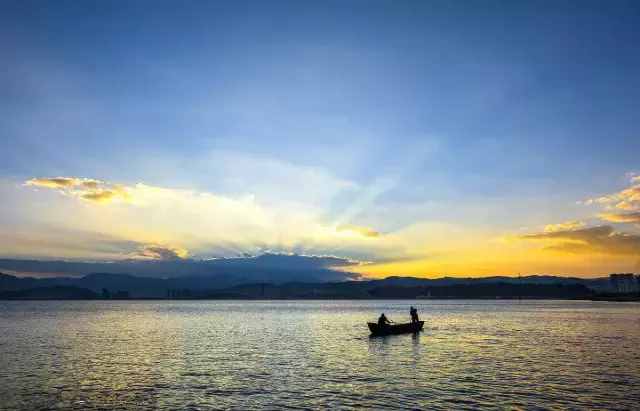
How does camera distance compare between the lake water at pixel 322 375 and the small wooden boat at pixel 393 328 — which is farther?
the small wooden boat at pixel 393 328

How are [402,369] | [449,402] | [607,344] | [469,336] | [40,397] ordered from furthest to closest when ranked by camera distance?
[469,336] → [607,344] → [402,369] → [40,397] → [449,402]

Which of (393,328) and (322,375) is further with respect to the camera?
(393,328)

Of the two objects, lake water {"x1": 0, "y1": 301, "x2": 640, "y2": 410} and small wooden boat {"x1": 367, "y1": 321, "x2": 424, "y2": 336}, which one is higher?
small wooden boat {"x1": 367, "y1": 321, "x2": 424, "y2": 336}

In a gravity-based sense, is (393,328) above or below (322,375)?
above

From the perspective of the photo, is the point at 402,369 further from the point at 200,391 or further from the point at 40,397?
the point at 40,397

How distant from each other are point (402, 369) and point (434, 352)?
50.9ft

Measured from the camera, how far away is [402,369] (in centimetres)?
4916

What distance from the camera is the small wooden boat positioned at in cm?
8369

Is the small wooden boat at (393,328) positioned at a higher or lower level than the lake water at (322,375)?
higher

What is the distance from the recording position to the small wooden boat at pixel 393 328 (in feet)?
275

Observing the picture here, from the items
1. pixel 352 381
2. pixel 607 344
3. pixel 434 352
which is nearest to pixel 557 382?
pixel 352 381

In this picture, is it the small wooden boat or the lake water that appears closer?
the lake water

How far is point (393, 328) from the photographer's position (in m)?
86.3

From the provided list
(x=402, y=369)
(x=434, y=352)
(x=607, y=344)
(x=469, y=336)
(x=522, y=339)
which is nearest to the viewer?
(x=402, y=369)
